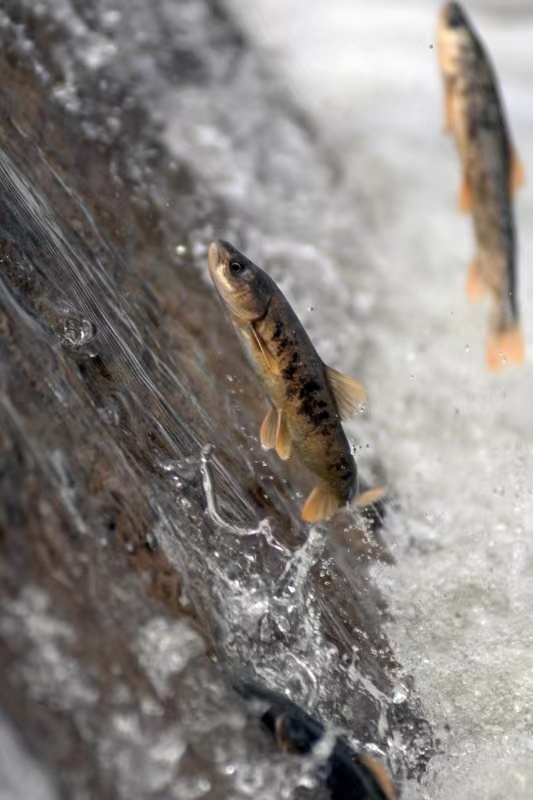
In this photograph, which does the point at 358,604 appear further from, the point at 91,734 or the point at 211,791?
the point at 91,734

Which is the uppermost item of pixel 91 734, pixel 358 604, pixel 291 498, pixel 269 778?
pixel 91 734

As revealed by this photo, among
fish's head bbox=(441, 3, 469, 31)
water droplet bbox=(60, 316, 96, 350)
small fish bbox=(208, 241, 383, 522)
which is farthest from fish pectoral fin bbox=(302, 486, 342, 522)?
fish's head bbox=(441, 3, 469, 31)

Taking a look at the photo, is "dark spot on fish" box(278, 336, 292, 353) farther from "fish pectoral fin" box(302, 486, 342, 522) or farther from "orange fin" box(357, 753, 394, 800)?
"orange fin" box(357, 753, 394, 800)

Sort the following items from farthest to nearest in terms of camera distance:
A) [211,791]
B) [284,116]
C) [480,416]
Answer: [284,116], [480,416], [211,791]

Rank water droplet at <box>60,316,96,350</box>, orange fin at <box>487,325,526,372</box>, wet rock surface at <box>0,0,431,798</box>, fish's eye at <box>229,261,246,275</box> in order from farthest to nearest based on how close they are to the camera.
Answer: orange fin at <box>487,325,526,372</box> → fish's eye at <box>229,261,246,275</box> → water droplet at <box>60,316,96,350</box> → wet rock surface at <box>0,0,431,798</box>

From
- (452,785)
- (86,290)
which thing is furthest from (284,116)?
(452,785)

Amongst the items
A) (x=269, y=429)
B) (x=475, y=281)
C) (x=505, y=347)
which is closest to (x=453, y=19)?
(x=475, y=281)
